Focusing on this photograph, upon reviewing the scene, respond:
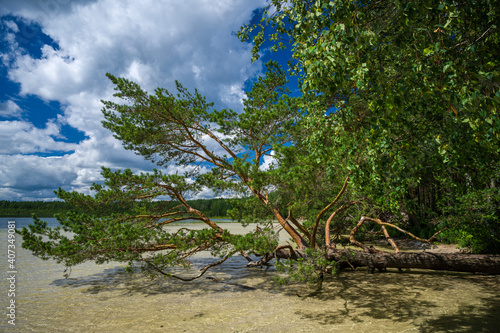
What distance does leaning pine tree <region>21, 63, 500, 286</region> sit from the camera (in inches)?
245

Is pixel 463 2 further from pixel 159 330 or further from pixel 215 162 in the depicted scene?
pixel 215 162

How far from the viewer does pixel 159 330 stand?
4316mm

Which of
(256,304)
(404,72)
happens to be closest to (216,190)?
(256,304)

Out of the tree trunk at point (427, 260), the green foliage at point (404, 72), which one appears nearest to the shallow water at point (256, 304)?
the tree trunk at point (427, 260)

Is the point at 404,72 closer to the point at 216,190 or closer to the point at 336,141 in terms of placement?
the point at 336,141

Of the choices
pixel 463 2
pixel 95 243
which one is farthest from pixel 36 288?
pixel 463 2

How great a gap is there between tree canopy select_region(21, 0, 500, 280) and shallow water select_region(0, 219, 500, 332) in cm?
67

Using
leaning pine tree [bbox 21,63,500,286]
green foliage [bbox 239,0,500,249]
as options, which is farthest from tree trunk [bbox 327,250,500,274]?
green foliage [bbox 239,0,500,249]

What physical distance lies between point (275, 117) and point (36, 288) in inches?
321

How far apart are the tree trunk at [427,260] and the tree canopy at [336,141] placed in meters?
0.03

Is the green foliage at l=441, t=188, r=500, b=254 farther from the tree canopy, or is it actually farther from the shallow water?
the shallow water

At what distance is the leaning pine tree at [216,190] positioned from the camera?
6.23m

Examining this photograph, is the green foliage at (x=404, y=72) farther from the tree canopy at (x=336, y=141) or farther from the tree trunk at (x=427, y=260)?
the tree trunk at (x=427, y=260)

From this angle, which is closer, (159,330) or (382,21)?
(382,21)
